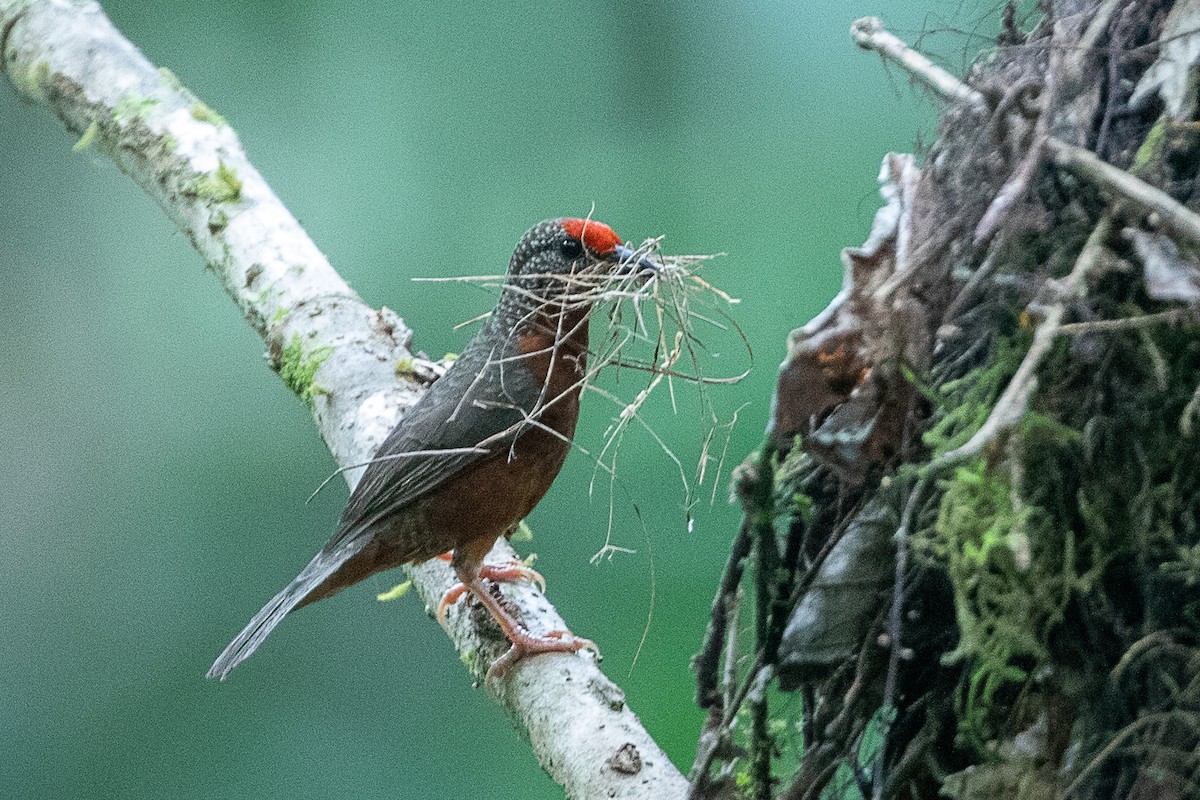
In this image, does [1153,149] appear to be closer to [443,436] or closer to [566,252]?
[566,252]

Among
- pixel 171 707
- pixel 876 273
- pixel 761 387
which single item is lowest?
pixel 876 273

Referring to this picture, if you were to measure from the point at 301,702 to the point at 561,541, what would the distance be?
1166 millimetres

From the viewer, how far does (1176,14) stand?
1321 millimetres

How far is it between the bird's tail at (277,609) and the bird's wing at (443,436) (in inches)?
2.8

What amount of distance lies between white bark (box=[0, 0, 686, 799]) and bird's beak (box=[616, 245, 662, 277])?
0.72 meters

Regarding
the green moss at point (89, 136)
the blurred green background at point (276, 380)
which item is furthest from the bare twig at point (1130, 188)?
the green moss at point (89, 136)

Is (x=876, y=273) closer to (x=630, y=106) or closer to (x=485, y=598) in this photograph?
(x=485, y=598)

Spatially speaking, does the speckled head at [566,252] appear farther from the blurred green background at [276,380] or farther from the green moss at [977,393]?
the blurred green background at [276,380]

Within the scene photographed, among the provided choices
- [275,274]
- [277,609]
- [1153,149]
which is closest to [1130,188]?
[1153,149]

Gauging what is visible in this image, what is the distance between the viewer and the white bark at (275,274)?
2.09 metres

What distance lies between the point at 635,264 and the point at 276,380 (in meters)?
2.76

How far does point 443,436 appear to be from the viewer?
231 centimetres

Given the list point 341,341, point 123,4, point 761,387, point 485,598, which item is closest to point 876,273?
point 485,598

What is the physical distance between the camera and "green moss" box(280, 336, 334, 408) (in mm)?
2791
